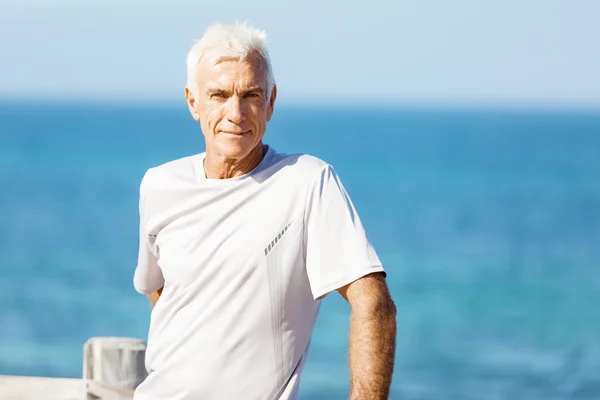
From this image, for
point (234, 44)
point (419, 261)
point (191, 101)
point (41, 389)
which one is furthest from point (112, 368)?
point (419, 261)

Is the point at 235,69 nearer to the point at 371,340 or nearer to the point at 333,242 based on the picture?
the point at 333,242

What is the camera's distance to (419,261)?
82.4 feet

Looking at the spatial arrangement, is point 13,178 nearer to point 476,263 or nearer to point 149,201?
point 476,263

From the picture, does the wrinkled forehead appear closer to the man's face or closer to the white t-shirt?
the man's face

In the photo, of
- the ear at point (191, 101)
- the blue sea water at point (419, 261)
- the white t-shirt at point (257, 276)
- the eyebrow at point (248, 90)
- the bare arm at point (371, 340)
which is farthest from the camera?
the blue sea water at point (419, 261)

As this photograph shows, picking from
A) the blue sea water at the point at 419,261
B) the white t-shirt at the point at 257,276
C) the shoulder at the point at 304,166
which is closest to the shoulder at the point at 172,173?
the white t-shirt at the point at 257,276

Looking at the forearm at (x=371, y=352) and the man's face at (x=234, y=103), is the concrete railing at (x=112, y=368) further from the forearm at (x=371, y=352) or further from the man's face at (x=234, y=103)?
the forearm at (x=371, y=352)

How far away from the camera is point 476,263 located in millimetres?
24750

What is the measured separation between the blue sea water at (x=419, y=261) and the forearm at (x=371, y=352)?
10246mm

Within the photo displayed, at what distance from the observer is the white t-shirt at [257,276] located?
100 inches

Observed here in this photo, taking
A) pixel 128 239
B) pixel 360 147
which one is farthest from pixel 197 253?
pixel 360 147

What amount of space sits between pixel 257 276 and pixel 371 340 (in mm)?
292

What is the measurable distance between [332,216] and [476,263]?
22.5 meters

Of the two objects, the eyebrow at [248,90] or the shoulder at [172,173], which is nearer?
the eyebrow at [248,90]
